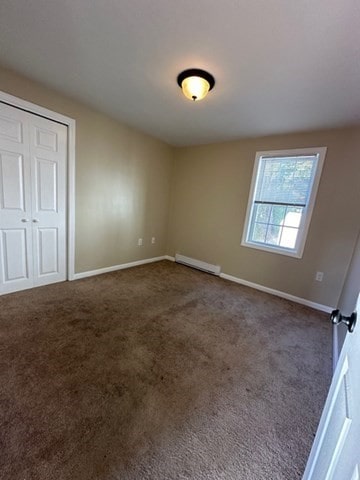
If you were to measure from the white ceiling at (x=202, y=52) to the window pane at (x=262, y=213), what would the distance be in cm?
118

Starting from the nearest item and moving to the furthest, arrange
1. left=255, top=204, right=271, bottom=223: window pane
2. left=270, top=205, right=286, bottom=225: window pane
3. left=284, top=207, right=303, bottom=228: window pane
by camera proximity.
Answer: left=284, top=207, right=303, bottom=228: window pane → left=270, top=205, right=286, bottom=225: window pane → left=255, top=204, right=271, bottom=223: window pane

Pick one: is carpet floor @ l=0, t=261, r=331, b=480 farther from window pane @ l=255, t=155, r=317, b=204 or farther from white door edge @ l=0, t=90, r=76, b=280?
window pane @ l=255, t=155, r=317, b=204

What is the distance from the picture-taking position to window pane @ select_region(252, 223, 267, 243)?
3445mm

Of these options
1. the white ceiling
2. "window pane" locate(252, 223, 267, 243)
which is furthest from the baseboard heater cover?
the white ceiling

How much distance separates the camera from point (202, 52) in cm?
166

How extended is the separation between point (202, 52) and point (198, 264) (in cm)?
312

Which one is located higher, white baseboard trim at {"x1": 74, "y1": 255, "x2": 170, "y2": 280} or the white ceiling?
the white ceiling

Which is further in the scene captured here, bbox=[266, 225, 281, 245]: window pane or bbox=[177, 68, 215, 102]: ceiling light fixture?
bbox=[266, 225, 281, 245]: window pane

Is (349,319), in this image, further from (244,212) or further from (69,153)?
(69,153)

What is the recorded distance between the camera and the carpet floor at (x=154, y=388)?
1074 mm

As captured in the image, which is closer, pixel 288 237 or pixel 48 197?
pixel 48 197

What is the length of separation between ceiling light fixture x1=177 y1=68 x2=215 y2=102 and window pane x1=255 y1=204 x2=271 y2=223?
76.4 inches

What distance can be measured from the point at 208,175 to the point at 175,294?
2213mm

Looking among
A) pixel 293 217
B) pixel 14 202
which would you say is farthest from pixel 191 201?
pixel 14 202
